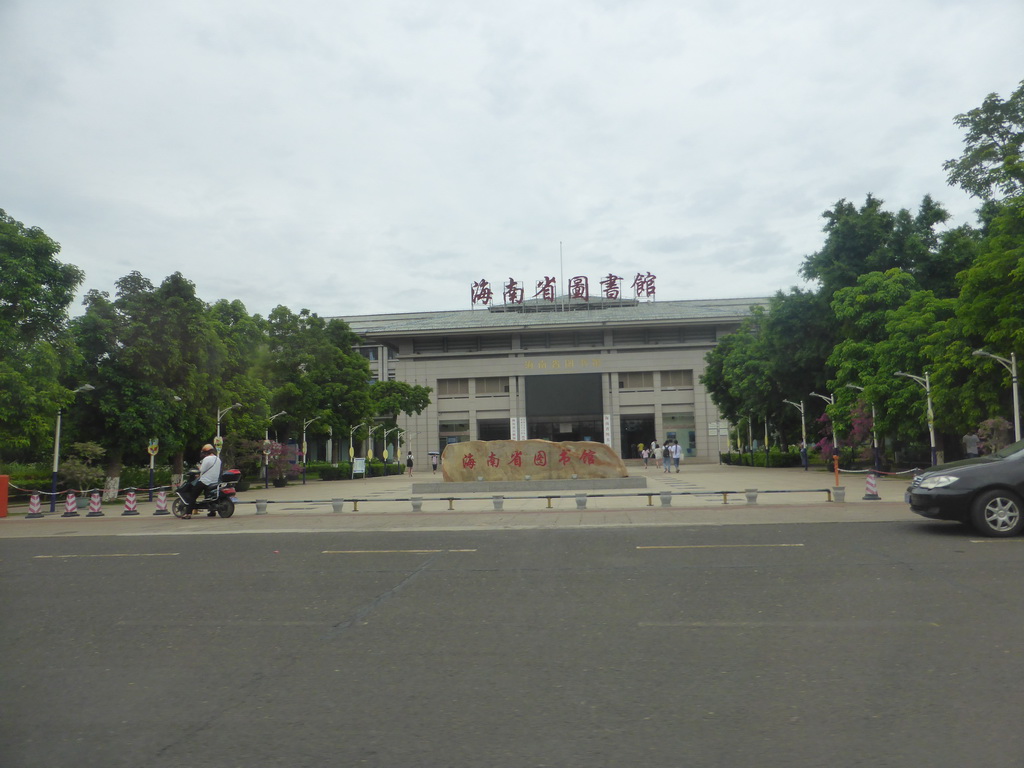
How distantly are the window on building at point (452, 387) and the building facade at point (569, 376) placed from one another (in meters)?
0.09

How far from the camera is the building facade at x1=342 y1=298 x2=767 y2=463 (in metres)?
71.6

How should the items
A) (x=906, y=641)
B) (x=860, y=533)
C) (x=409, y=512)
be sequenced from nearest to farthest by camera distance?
(x=906, y=641), (x=860, y=533), (x=409, y=512)

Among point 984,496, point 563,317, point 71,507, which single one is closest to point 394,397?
point 563,317

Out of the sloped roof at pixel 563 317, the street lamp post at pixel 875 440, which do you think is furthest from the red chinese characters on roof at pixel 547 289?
the street lamp post at pixel 875 440

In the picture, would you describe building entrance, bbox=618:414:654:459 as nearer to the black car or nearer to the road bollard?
the road bollard

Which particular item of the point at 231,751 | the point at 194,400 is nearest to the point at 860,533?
the point at 231,751

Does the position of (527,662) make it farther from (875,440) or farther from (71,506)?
(875,440)

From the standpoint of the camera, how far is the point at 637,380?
72688mm

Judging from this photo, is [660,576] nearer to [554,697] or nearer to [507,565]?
[507,565]

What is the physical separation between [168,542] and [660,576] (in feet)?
28.5

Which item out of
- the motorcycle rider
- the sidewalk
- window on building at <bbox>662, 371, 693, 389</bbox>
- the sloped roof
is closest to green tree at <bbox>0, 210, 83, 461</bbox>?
the sidewalk

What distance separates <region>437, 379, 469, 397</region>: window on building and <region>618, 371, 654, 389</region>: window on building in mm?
13946

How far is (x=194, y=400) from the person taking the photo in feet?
101

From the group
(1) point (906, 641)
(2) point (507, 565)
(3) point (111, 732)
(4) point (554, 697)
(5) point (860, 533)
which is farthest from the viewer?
(5) point (860, 533)
